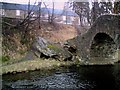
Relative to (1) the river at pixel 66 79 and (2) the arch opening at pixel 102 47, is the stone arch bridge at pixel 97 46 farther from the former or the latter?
(1) the river at pixel 66 79

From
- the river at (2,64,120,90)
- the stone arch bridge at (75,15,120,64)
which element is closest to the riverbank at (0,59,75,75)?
the river at (2,64,120,90)

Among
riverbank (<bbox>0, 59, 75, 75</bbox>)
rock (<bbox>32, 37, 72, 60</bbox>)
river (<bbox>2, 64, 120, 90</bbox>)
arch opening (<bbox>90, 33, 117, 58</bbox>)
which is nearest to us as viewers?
river (<bbox>2, 64, 120, 90</bbox>)

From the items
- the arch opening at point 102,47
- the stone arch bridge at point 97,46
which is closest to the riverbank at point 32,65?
the stone arch bridge at point 97,46

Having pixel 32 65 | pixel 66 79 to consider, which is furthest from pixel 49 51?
pixel 66 79

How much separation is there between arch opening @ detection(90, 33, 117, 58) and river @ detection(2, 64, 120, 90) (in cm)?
246

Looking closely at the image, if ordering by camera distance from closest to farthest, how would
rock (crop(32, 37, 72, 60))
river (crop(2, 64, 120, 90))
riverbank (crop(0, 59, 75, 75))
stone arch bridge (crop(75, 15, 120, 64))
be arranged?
1. river (crop(2, 64, 120, 90))
2. riverbank (crop(0, 59, 75, 75))
3. stone arch bridge (crop(75, 15, 120, 64))
4. rock (crop(32, 37, 72, 60))

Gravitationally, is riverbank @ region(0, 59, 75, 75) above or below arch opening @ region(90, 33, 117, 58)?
Result: below

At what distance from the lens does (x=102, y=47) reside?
23812mm

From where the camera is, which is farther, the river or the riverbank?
the riverbank

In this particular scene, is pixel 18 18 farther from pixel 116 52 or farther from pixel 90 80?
pixel 90 80

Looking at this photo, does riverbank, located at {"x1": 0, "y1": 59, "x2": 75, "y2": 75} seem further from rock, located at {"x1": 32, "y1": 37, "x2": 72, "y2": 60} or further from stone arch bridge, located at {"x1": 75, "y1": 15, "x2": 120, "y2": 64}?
stone arch bridge, located at {"x1": 75, "y1": 15, "x2": 120, "y2": 64}

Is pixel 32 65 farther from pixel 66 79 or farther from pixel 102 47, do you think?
pixel 102 47

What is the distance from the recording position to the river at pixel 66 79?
15.2 meters

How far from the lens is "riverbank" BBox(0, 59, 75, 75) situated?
1962 centimetres
